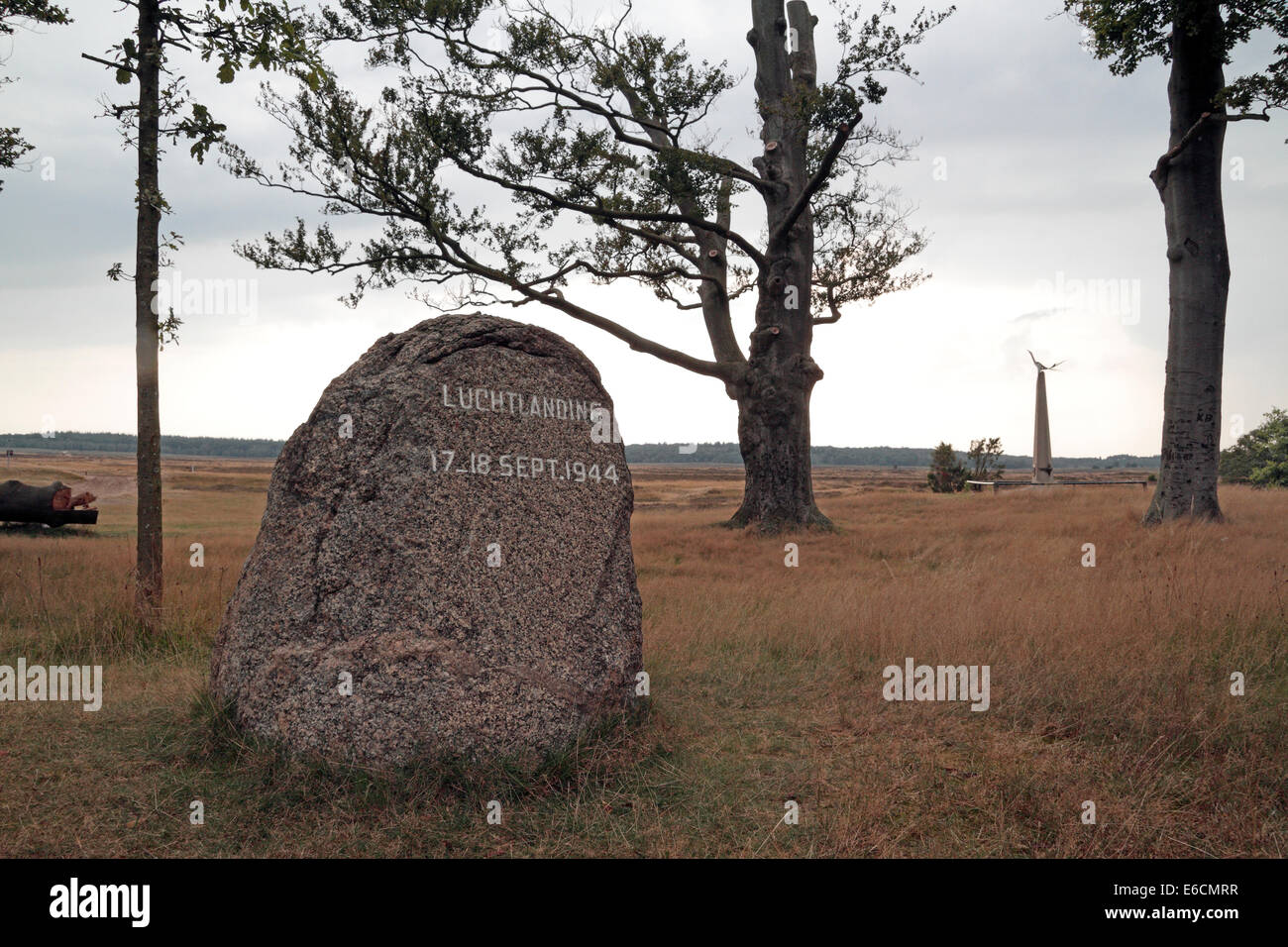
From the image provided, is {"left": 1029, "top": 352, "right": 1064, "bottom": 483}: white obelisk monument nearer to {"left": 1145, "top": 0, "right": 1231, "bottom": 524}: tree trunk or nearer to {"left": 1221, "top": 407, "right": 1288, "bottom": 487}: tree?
{"left": 1221, "top": 407, "right": 1288, "bottom": 487}: tree

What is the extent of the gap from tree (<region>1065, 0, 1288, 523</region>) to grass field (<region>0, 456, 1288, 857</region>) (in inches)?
197

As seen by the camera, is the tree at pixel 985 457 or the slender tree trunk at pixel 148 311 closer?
the slender tree trunk at pixel 148 311

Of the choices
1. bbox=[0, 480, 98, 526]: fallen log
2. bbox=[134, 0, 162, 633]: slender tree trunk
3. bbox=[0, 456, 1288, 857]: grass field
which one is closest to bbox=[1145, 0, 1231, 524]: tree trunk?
bbox=[0, 456, 1288, 857]: grass field

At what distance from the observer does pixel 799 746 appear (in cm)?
529

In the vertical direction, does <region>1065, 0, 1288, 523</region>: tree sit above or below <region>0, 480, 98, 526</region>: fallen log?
above

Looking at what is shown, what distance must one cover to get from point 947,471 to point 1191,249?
20.9 meters

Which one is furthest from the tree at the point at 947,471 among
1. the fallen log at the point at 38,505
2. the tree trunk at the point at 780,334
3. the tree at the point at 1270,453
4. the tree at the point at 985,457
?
the fallen log at the point at 38,505

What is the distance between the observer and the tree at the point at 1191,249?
13594mm

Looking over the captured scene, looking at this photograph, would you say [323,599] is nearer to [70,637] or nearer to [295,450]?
[295,450]

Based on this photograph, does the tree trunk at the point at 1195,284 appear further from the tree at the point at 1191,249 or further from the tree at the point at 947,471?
the tree at the point at 947,471

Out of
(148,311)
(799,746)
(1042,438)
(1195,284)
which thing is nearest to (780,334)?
(1195,284)

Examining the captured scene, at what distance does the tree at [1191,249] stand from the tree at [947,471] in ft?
64.6

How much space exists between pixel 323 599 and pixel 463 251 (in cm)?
1276

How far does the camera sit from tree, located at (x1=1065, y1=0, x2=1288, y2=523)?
1359cm
